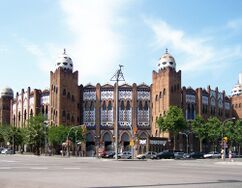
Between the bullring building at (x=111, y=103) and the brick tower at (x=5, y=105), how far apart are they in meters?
24.8

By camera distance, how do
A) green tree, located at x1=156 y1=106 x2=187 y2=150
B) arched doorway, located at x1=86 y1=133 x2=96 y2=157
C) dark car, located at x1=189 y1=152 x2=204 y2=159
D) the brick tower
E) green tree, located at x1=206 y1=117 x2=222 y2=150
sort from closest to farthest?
dark car, located at x1=189 y1=152 x2=204 y2=159, green tree, located at x1=156 y1=106 x2=187 y2=150, green tree, located at x1=206 y1=117 x2=222 y2=150, arched doorway, located at x1=86 y1=133 x2=96 y2=157, the brick tower

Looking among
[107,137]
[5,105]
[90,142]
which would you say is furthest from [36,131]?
[5,105]

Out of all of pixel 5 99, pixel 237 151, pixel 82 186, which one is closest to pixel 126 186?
pixel 82 186

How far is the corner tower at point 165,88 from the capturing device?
11256cm

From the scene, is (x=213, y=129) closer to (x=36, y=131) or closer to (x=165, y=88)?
(x=165, y=88)

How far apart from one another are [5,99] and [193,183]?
428ft

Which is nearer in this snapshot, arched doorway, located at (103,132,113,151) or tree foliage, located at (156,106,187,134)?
tree foliage, located at (156,106,187,134)

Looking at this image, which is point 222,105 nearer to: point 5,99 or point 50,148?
point 50,148

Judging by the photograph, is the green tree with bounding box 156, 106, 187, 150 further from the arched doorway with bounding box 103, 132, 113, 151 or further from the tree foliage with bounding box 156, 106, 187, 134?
the arched doorway with bounding box 103, 132, 113, 151

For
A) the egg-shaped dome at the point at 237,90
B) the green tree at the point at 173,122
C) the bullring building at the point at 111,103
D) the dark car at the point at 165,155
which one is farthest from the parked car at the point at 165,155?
the egg-shaped dome at the point at 237,90

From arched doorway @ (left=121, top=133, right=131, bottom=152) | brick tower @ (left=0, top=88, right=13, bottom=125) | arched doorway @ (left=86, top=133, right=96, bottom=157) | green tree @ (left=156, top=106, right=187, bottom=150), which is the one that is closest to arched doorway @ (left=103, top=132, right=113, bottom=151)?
arched doorway @ (left=86, top=133, right=96, bottom=157)

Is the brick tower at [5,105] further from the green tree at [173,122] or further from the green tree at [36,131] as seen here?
the green tree at [173,122]

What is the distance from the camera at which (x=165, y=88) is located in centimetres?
11356

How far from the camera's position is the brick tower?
144m
